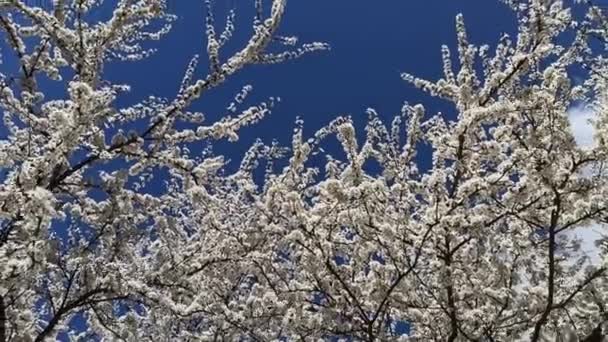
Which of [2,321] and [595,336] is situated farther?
[595,336]

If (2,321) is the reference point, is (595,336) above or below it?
above

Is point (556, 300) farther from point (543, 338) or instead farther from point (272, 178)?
point (272, 178)

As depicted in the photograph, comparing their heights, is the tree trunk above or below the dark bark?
below

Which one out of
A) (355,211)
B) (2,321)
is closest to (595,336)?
(355,211)

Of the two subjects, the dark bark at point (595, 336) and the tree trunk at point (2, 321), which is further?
the dark bark at point (595, 336)

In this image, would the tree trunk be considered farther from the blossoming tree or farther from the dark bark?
the dark bark

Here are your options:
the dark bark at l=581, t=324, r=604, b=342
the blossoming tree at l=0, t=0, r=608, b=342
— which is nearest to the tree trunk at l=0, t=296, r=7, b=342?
the blossoming tree at l=0, t=0, r=608, b=342

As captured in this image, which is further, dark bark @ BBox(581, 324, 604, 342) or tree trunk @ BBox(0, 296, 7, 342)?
dark bark @ BBox(581, 324, 604, 342)

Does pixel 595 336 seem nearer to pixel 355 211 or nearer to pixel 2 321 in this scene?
pixel 355 211

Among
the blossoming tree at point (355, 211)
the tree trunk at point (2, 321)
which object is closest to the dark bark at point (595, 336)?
the blossoming tree at point (355, 211)

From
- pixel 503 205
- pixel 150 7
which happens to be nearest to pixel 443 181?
pixel 503 205

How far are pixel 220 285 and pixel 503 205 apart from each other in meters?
4.20

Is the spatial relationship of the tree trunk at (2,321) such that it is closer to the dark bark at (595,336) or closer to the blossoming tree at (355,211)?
the blossoming tree at (355,211)

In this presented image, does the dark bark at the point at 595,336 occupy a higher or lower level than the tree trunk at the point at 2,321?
higher
